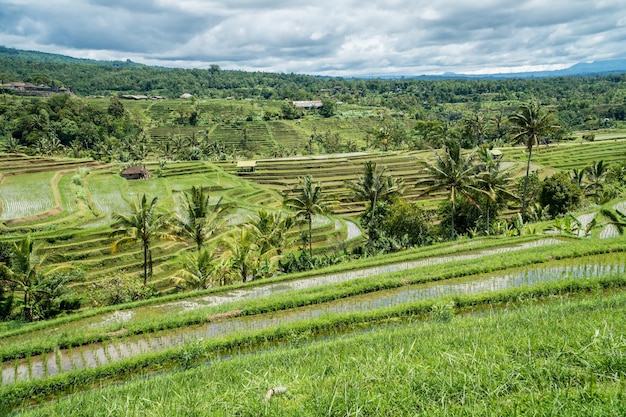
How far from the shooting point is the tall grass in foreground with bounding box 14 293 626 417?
5812 mm

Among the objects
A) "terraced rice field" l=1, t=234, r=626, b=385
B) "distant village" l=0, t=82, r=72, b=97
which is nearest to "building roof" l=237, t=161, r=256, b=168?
"terraced rice field" l=1, t=234, r=626, b=385

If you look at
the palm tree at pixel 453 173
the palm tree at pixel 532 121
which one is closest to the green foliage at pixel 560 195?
the palm tree at pixel 532 121

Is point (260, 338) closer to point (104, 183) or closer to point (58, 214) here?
point (58, 214)

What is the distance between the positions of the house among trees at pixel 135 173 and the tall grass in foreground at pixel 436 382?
45.3 m

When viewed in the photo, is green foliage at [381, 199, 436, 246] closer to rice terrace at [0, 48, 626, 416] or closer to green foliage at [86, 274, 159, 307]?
rice terrace at [0, 48, 626, 416]

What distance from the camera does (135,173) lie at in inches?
1960

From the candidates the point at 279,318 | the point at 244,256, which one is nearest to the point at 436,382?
the point at 279,318

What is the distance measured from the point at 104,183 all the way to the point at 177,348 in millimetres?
38218

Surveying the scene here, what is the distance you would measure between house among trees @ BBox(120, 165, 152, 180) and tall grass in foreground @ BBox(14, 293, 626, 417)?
45.3 meters

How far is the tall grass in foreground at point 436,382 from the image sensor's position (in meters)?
5.81

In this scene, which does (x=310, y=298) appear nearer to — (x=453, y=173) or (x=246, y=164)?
(x=453, y=173)

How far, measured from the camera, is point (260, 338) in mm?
11859

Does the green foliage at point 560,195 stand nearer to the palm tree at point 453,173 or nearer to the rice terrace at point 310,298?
the rice terrace at point 310,298

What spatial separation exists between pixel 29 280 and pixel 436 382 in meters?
19.5
